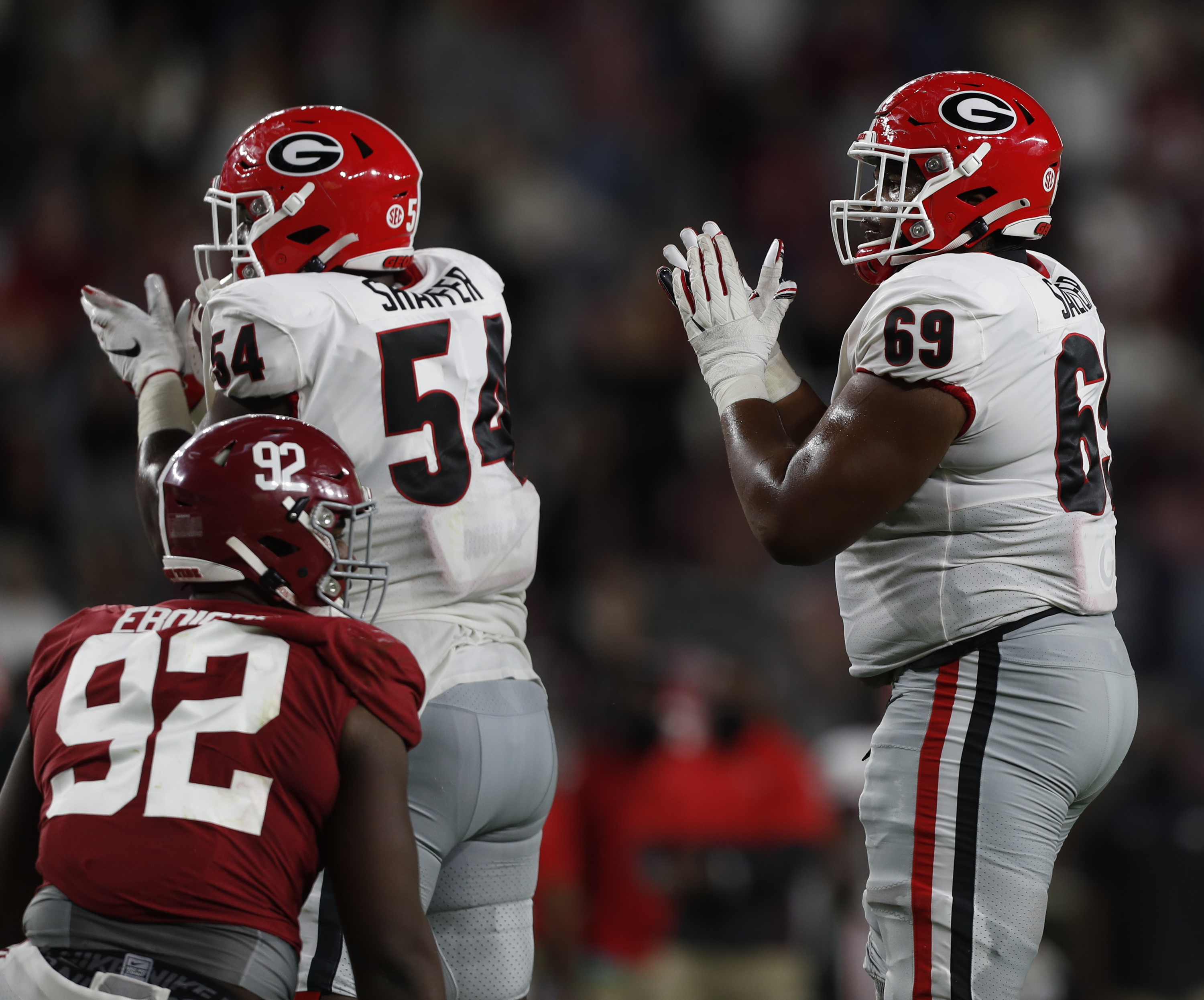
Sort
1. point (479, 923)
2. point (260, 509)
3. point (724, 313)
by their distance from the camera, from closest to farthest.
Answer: point (260, 509) < point (479, 923) < point (724, 313)

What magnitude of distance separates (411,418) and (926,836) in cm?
136

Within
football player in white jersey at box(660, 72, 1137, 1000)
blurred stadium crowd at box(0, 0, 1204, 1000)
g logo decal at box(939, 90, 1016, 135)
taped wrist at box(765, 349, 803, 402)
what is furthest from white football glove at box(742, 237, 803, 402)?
blurred stadium crowd at box(0, 0, 1204, 1000)

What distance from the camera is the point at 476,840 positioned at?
3.42 m

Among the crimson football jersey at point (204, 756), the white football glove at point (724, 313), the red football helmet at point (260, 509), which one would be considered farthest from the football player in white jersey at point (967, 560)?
the crimson football jersey at point (204, 756)

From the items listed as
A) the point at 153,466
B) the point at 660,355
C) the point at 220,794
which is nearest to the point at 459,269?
the point at 153,466

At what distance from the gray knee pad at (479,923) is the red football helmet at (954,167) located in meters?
1.54

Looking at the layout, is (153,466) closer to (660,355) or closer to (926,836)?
(926,836)

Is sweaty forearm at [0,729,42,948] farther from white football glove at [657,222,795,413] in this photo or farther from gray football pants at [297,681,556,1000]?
white football glove at [657,222,795,413]

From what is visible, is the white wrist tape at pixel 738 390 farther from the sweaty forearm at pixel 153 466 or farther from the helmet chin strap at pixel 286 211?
the sweaty forearm at pixel 153 466

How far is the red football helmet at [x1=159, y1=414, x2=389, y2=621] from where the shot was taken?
9.21 feet

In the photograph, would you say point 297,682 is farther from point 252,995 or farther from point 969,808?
point 969,808

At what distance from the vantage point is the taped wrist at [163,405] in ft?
12.7

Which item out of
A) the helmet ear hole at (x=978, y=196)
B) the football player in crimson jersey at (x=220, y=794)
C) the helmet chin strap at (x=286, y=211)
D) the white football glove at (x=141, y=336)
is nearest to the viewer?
the football player in crimson jersey at (x=220, y=794)

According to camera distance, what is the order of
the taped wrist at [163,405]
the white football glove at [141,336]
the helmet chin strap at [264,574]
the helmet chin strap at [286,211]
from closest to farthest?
1. the helmet chin strap at [264,574]
2. the helmet chin strap at [286,211]
3. the taped wrist at [163,405]
4. the white football glove at [141,336]
